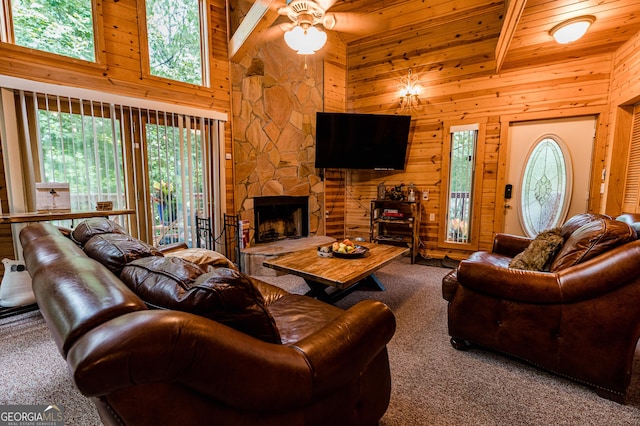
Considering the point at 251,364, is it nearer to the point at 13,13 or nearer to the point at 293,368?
the point at 293,368

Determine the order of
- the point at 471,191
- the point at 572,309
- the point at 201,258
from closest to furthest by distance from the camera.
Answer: the point at 572,309 → the point at 201,258 → the point at 471,191

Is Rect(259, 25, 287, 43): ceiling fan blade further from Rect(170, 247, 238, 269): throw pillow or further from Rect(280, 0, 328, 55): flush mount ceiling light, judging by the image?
Rect(170, 247, 238, 269): throw pillow

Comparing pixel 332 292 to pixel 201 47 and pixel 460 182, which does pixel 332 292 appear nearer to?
pixel 460 182

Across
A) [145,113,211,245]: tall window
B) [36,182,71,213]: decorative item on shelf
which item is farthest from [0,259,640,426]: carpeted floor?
[145,113,211,245]: tall window

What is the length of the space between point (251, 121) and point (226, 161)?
73 centimetres

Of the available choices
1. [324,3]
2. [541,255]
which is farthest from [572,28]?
[324,3]

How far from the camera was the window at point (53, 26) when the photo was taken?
2.80m

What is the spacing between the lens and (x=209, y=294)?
888mm

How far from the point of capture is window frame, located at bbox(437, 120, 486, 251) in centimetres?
432

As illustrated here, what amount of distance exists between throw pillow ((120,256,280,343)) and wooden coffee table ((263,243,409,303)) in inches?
50.8

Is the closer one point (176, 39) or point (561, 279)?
point (561, 279)

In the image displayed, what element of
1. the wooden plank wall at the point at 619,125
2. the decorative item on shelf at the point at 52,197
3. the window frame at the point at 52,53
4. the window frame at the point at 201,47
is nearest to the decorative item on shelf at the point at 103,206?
the decorative item on shelf at the point at 52,197

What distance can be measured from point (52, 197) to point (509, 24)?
465cm

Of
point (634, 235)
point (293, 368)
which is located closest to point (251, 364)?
point (293, 368)
